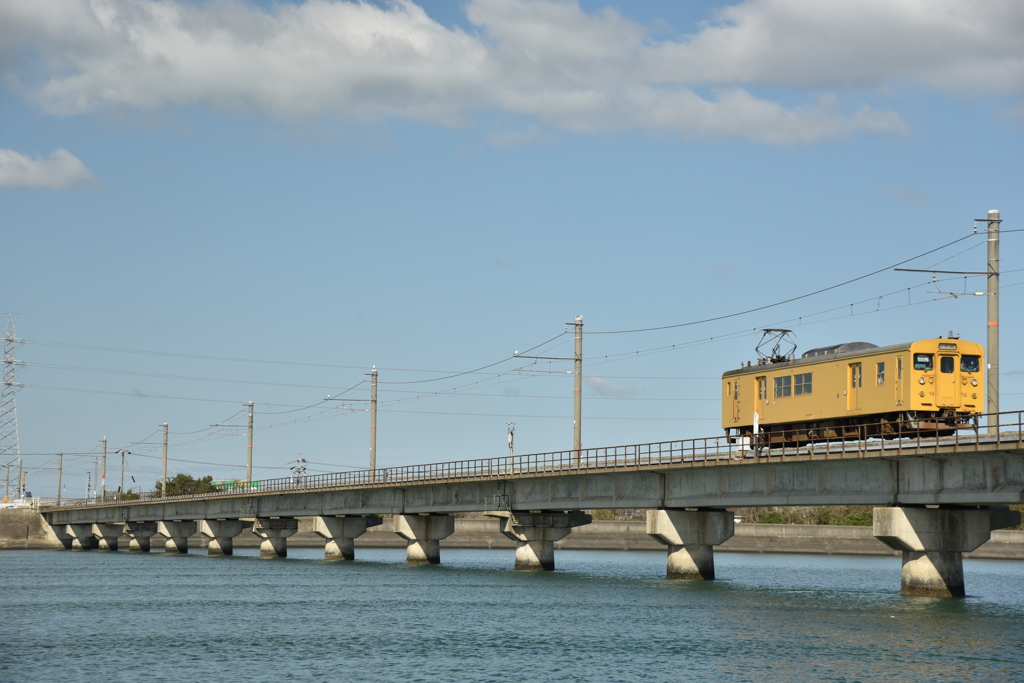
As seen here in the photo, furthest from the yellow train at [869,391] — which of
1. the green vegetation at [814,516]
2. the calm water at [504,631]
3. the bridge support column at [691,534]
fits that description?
the green vegetation at [814,516]

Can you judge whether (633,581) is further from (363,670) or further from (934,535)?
(363,670)

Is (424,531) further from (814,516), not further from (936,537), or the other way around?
(814,516)

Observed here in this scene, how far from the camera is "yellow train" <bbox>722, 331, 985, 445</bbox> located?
46781mm

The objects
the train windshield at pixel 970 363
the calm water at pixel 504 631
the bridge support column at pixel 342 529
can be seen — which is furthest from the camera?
the bridge support column at pixel 342 529

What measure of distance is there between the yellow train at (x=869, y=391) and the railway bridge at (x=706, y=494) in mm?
1122

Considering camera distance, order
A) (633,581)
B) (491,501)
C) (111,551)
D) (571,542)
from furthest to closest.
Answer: (571,542)
(111,551)
(491,501)
(633,581)

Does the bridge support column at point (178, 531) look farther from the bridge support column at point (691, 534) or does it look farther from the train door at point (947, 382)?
the train door at point (947, 382)

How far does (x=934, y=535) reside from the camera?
44.7m

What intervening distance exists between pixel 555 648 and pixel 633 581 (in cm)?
2762

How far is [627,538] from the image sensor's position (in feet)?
424

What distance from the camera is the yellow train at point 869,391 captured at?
153 feet

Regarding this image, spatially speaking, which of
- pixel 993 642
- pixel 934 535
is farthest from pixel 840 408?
pixel 993 642

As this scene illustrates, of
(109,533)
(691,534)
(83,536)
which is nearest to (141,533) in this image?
(109,533)

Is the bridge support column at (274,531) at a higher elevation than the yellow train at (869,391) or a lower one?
lower
